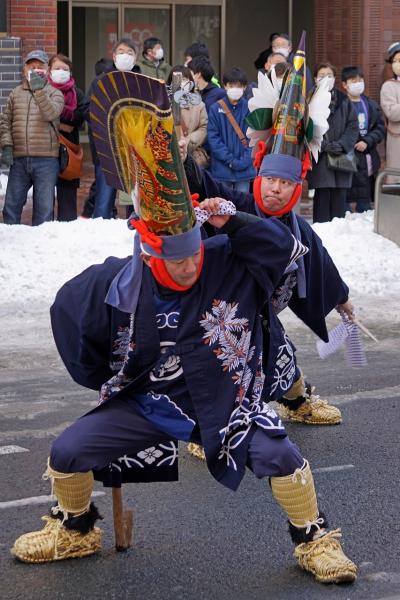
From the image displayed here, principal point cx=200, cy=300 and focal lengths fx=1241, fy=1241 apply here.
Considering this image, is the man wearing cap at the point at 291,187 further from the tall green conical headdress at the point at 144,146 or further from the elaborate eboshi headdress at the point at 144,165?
the tall green conical headdress at the point at 144,146

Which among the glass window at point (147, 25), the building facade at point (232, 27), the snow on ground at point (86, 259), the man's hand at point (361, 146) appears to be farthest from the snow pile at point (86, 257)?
the glass window at point (147, 25)

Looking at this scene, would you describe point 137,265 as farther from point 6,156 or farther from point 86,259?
point 6,156

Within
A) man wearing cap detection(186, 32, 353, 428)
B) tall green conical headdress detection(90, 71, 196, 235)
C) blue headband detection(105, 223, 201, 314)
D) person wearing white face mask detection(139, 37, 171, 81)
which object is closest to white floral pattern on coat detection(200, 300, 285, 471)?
blue headband detection(105, 223, 201, 314)

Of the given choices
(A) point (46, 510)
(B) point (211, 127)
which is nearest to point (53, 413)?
(A) point (46, 510)

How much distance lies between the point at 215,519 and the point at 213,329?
122 cm

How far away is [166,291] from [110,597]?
1.19 meters

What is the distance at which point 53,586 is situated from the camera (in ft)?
15.8

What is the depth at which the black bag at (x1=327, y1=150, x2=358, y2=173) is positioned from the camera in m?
13.4

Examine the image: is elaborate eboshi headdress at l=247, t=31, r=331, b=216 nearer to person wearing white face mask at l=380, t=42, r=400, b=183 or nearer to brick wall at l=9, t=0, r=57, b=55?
person wearing white face mask at l=380, t=42, r=400, b=183

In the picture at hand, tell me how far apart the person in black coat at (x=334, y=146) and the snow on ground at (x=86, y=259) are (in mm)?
539

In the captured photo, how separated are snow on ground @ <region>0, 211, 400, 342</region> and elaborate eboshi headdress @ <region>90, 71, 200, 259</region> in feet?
17.6

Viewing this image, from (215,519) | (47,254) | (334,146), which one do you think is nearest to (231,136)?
(334,146)

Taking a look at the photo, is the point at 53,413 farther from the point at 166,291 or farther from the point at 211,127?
the point at 211,127

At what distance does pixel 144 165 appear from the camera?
4.25 m
